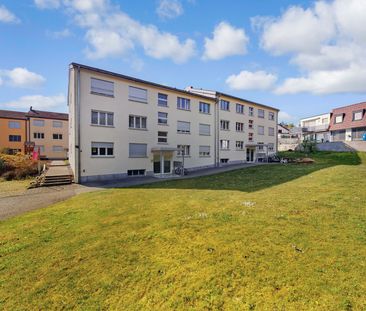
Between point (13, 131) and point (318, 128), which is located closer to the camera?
point (13, 131)

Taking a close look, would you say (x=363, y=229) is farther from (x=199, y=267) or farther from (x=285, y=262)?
(x=199, y=267)

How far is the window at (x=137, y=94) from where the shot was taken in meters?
22.7

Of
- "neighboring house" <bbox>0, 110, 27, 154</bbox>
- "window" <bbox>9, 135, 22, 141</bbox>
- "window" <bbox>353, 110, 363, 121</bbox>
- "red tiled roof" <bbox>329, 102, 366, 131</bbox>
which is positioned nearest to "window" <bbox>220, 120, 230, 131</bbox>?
"red tiled roof" <bbox>329, 102, 366, 131</bbox>

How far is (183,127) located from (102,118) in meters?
10.4

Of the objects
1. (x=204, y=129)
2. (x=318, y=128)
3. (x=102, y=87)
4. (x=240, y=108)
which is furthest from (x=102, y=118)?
(x=318, y=128)

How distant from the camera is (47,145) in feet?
157

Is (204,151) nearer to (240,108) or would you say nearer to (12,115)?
(240,108)

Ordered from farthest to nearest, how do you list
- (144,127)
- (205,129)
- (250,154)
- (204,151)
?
(250,154) < (205,129) < (204,151) < (144,127)

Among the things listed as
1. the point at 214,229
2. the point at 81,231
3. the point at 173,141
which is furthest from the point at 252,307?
the point at 173,141

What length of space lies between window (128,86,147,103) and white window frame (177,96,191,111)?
4957 mm

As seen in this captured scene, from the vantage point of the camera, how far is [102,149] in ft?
68.1

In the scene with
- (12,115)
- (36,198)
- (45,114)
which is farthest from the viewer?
(45,114)

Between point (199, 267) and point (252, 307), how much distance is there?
1.43m

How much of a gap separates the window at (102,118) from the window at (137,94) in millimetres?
3149
